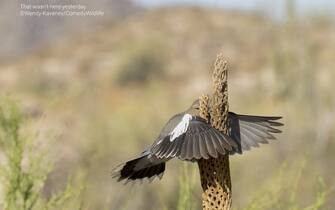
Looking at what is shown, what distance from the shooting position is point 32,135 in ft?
13.4

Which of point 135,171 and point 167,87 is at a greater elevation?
point 167,87

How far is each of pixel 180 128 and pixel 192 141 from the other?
17 centimetres

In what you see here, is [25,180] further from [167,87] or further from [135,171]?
[167,87]

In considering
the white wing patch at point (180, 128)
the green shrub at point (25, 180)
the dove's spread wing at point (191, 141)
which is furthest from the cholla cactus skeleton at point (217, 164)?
the green shrub at point (25, 180)

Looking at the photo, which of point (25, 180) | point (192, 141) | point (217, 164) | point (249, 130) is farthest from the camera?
point (25, 180)

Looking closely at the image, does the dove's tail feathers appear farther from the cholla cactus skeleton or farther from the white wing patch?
the cholla cactus skeleton

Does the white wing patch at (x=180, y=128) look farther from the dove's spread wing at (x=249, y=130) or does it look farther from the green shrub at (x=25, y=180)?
the green shrub at (x=25, y=180)

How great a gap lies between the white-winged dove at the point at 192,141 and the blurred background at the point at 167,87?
37 centimetres

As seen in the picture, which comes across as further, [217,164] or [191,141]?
[191,141]

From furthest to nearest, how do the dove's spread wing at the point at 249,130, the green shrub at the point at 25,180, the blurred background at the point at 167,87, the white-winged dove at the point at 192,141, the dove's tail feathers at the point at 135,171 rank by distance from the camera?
the blurred background at the point at 167,87 → the green shrub at the point at 25,180 → the dove's spread wing at the point at 249,130 → the dove's tail feathers at the point at 135,171 → the white-winged dove at the point at 192,141

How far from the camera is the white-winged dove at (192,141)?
2508mm

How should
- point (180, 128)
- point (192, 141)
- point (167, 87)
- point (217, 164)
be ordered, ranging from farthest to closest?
point (167, 87)
point (180, 128)
point (192, 141)
point (217, 164)

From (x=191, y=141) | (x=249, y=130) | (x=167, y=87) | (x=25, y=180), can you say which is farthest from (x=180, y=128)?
(x=167, y=87)

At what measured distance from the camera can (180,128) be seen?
9.37 ft
